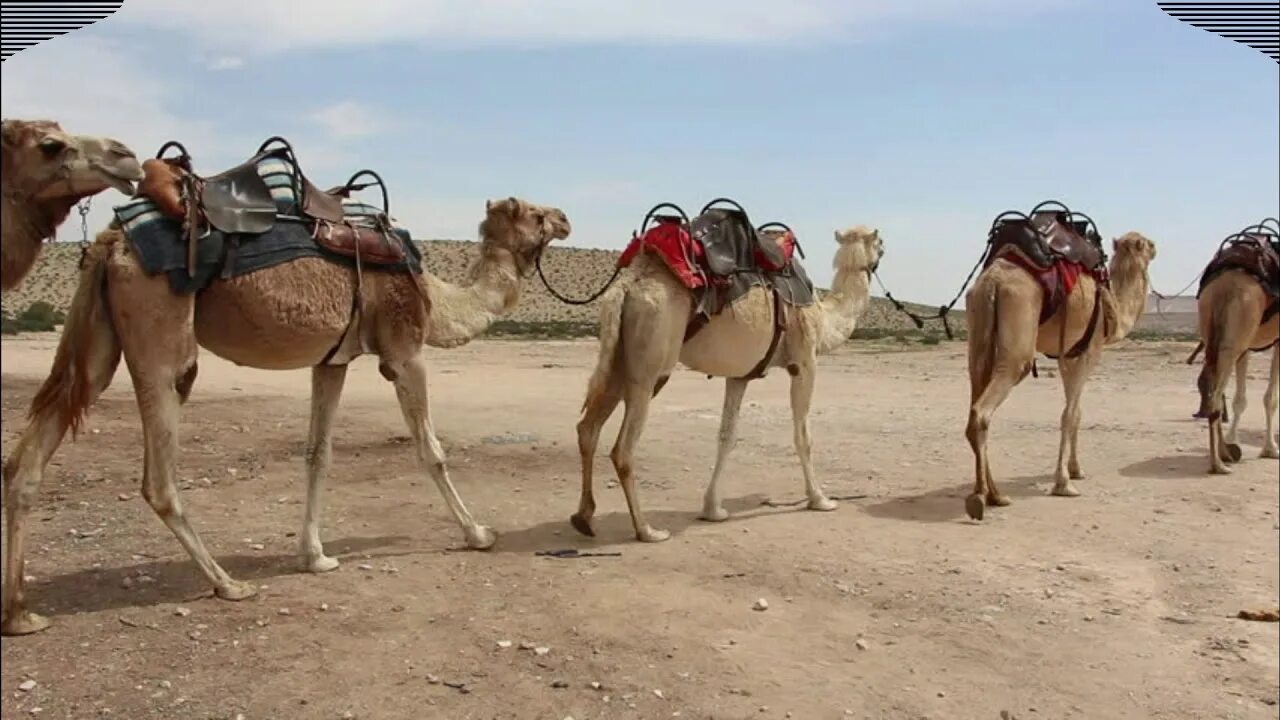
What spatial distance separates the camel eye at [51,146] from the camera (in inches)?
119

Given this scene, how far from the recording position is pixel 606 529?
7730 millimetres

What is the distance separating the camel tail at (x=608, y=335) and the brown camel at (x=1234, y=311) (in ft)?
22.6

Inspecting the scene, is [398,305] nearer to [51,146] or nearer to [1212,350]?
[51,146]

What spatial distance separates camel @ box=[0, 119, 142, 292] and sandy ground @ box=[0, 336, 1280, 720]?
7.47 feet

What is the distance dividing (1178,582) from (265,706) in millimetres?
5822

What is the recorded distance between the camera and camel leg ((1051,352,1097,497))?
9586 millimetres

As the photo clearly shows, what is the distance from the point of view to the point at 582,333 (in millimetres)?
36750

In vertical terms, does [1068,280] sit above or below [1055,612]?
above

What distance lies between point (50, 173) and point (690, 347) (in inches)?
205

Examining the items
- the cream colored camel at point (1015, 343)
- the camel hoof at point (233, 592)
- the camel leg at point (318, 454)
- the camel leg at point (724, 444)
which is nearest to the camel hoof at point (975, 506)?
the cream colored camel at point (1015, 343)

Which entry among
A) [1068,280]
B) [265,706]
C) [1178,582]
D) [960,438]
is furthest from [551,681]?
[960,438]

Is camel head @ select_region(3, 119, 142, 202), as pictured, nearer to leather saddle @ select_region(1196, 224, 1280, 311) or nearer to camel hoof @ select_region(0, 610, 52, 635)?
camel hoof @ select_region(0, 610, 52, 635)

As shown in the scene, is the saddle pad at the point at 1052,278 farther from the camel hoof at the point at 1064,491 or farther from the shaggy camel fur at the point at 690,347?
the camel hoof at the point at 1064,491

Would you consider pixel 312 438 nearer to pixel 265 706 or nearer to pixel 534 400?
pixel 265 706
